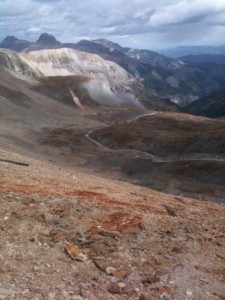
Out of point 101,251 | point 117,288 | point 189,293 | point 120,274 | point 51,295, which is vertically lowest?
point 189,293

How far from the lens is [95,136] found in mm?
117188

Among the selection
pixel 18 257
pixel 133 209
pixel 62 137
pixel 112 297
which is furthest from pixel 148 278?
pixel 62 137

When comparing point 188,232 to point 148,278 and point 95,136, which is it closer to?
point 148,278

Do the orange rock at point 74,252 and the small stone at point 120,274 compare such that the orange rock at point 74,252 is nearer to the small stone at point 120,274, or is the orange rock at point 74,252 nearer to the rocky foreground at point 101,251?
the rocky foreground at point 101,251

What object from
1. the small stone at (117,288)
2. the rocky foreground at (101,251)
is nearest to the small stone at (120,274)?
the rocky foreground at (101,251)

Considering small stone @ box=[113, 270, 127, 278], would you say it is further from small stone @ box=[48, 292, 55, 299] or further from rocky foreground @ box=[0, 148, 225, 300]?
small stone @ box=[48, 292, 55, 299]

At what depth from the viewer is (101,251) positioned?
20.3 metres

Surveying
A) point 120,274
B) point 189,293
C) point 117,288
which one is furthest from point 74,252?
point 189,293

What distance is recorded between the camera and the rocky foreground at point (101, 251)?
17.5 meters

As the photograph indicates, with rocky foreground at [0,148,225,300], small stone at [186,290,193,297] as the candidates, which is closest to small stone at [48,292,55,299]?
rocky foreground at [0,148,225,300]

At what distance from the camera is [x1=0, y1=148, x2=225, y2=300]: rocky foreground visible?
17.5m

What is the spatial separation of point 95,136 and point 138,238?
9550 centimetres

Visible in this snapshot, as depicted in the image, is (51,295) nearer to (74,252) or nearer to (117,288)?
(117,288)

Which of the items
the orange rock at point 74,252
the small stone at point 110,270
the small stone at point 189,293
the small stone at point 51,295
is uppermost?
the orange rock at point 74,252
